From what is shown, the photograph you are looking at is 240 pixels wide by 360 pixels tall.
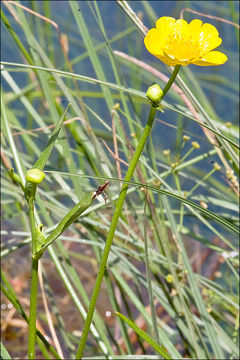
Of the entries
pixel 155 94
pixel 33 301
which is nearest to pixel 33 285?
pixel 33 301

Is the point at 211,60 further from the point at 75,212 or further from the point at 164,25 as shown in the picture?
the point at 75,212

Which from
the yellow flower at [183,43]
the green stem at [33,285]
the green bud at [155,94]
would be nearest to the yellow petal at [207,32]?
the yellow flower at [183,43]

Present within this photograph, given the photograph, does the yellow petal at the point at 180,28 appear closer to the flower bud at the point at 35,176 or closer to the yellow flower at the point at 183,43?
the yellow flower at the point at 183,43

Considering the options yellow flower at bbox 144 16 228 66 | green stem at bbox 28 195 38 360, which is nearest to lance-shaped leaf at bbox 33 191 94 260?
green stem at bbox 28 195 38 360

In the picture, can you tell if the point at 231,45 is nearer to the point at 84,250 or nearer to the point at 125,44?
the point at 125,44

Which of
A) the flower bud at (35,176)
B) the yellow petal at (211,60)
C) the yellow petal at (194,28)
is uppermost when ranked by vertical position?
the yellow petal at (194,28)

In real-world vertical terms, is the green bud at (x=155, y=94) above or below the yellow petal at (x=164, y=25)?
below

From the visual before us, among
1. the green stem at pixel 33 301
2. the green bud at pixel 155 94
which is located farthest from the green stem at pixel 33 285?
the green bud at pixel 155 94
